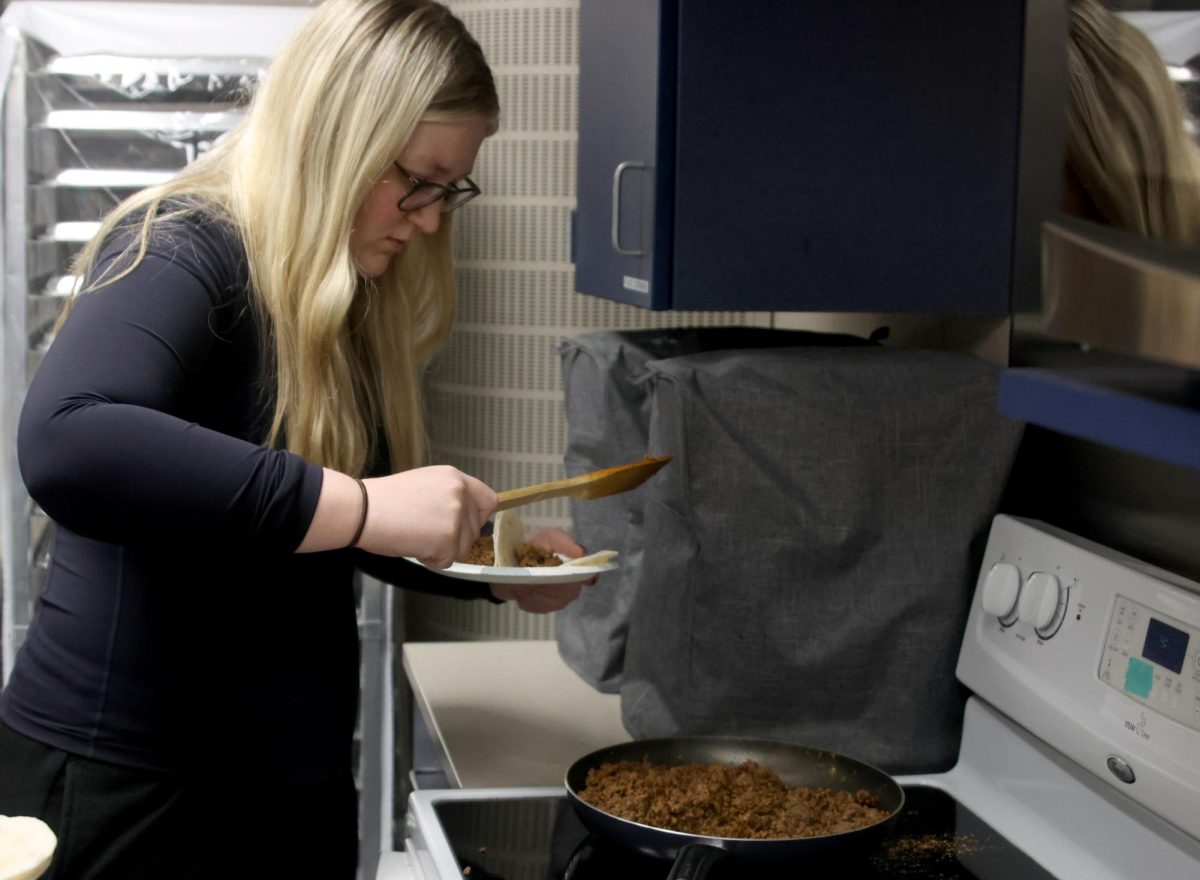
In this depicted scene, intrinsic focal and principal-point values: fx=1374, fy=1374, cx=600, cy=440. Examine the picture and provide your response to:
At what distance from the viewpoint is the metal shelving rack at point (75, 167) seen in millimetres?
2355

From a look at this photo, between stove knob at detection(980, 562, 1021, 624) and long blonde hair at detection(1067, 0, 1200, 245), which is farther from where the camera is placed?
stove knob at detection(980, 562, 1021, 624)

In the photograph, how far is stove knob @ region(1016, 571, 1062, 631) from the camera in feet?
3.96

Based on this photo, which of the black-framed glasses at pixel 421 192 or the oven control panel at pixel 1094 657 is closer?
the oven control panel at pixel 1094 657

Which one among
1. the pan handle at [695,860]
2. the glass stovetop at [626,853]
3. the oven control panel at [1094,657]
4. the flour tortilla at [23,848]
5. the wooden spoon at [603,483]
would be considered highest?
the wooden spoon at [603,483]

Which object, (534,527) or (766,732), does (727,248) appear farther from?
(534,527)

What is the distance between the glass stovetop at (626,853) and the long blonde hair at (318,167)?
1.29ft

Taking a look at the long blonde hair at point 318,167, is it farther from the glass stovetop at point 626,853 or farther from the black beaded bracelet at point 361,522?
the glass stovetop at point 626,853

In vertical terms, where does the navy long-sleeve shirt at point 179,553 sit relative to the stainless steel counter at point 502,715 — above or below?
above

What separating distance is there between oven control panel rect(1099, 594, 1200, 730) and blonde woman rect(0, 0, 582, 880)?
1.78ft

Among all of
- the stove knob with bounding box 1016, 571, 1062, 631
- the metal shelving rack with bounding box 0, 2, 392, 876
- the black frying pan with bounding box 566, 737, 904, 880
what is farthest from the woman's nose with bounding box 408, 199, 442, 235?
the metal shelving rack with bounding box 0, 2, 392, 876

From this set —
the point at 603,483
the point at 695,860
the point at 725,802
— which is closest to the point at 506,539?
the point at 603,483

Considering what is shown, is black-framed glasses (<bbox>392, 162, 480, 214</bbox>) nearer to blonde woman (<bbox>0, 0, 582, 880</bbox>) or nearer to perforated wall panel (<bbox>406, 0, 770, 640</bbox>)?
blonde woman (<bbox>0, 0, 582, 880</bbox>)

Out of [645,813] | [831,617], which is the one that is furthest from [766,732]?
[645,813]

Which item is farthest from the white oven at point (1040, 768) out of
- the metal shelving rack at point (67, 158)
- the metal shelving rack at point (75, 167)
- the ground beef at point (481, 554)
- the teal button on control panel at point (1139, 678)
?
the metal shelving rack at point (67, 158)
